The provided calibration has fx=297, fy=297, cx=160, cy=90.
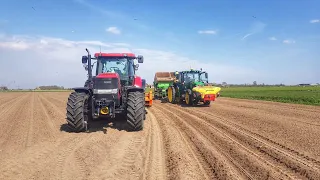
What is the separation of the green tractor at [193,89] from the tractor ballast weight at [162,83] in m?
3.09

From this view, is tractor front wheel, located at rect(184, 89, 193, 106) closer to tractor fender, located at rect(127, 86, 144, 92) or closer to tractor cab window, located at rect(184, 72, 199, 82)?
tractor cab window, located at rect(184, 72, 199, 82)

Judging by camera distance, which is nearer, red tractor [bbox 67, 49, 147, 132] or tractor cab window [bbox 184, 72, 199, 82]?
red tractor [bbox 67, 49, 147, 132]

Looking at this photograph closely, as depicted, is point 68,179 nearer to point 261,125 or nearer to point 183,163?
point 183,163

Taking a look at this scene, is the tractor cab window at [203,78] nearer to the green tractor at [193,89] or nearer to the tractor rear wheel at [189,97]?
the green tractor at [193,89]

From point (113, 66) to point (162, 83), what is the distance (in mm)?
→ 12796

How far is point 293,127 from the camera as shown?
9117mm

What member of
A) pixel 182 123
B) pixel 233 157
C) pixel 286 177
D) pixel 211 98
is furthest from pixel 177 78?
pixel 286 177

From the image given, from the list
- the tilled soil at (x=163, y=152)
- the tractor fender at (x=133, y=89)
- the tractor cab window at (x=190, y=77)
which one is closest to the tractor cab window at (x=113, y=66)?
the tractor fender at (x=133, y=89)

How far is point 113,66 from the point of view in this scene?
34.8 feet

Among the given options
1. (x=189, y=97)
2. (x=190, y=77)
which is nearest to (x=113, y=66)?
(x=189, y=97)

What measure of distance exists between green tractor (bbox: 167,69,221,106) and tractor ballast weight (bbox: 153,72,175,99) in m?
3.09

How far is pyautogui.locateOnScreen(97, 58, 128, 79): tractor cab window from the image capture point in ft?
34.5

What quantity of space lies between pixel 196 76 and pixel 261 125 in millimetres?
8215

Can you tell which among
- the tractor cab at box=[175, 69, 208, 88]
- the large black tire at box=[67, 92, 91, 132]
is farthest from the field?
the large black tire at box=[67, 92, 91, 132]
